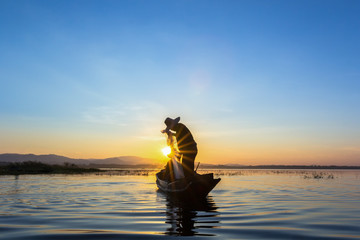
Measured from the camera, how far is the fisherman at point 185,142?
58.4ft

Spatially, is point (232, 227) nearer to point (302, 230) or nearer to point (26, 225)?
point (302, 230)

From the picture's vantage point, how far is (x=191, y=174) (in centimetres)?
1797

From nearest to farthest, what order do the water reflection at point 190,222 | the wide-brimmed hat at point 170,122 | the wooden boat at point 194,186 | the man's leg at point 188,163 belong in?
the water reflection at point 190,222
the wooden boat at point 194,186
the wide-brimmed hat at point 170,122
the man's leg at point 188,163

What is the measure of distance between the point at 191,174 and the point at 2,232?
37.7 ft

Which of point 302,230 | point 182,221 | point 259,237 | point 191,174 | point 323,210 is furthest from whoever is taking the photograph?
point 191,174

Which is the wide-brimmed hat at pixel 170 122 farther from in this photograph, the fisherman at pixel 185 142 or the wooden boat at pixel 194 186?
the wooden boat at pixel 194 186

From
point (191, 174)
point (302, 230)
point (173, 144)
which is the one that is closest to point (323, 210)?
point (302, 230)

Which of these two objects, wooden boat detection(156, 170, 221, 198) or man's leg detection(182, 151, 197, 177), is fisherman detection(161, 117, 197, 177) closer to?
man's leg detection(182, 151, 197, 177)

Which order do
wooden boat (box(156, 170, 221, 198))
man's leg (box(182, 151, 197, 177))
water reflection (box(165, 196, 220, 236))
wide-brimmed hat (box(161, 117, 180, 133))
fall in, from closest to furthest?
water reflection (box(165, 196, 220, 236)), wooden boat (box(156, 170, 221, 198)), wide-brimmed hat (box(161, 117, 180, 133)), man's leg (box(182, 151, 197, 177))

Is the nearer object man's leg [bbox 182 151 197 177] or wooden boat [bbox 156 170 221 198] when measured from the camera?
wooden boat [bbox 156 170 221 198]

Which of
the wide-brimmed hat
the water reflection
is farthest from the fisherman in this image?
the water reflection

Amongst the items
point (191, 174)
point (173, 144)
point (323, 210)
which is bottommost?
point (323, 210)

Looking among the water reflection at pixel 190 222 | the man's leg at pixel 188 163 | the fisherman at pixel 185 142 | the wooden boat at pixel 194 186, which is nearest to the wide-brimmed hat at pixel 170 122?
the fisherman at pixel 185 142

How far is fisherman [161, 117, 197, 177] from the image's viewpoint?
17.8 m
